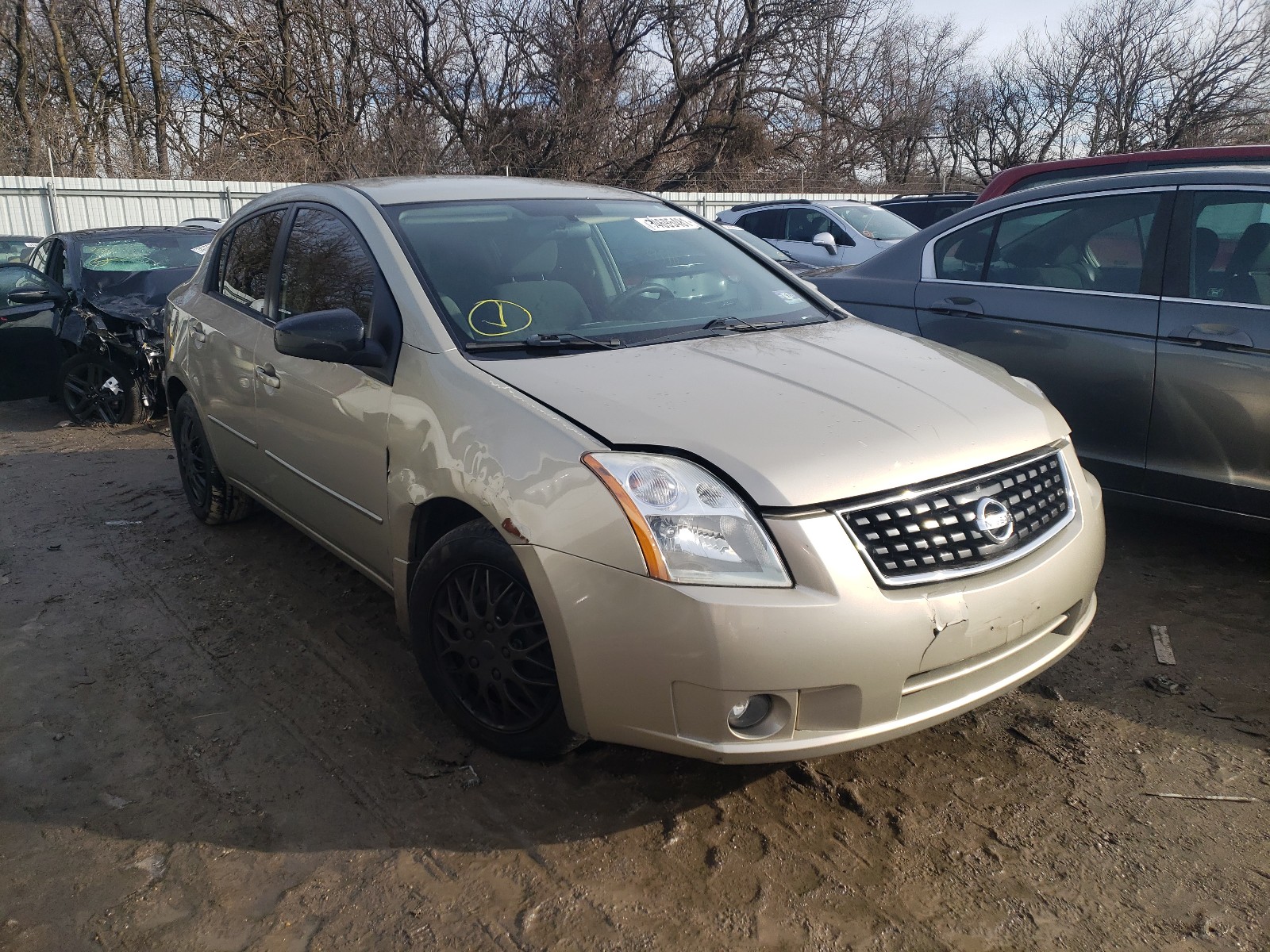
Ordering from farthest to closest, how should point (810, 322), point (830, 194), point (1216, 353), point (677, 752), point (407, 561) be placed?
point (830, 194) → point (1216, 353) → point (810, 322) → point (407, 561) → point (677, 752)

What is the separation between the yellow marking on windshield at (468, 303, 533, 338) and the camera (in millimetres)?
3125

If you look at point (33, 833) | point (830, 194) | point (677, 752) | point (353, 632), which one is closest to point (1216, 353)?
point (677, 752)

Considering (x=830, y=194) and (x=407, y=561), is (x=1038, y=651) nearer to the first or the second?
(x=407, y=561)

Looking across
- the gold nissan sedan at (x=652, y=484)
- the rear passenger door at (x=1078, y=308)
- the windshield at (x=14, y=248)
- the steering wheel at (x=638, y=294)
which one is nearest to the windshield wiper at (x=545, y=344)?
the gold nissan sedan at (x=652, y=484)

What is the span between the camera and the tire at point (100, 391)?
25.5 ft

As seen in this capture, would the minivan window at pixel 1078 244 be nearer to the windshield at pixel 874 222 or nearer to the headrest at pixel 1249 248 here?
the headrest at pixel 1249 248

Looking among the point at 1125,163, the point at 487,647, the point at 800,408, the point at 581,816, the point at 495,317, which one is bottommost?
the point at 581,816

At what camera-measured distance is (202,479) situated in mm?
5086

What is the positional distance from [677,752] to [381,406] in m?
1.51

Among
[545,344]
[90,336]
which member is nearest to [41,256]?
[90,336]

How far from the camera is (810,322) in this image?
3.62 meters

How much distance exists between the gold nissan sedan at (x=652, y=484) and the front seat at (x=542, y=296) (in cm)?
1

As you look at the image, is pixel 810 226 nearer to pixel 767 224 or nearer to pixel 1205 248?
pixel 767 224

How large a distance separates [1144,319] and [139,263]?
25.8ft
